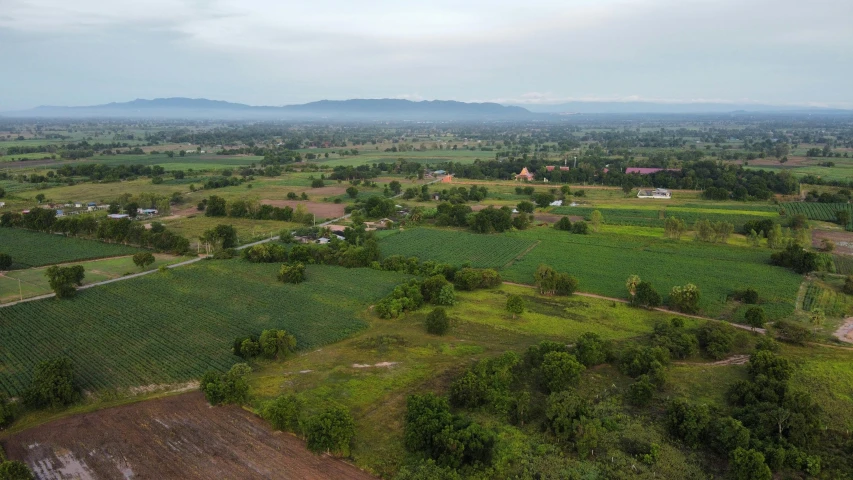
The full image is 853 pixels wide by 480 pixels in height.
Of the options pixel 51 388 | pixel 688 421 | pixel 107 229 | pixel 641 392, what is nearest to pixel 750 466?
pixel 688 421

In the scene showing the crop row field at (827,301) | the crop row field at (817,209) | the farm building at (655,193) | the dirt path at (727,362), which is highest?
the farm building at (655,193)

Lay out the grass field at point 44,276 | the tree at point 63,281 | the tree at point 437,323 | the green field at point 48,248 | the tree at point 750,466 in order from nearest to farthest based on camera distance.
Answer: the tree at point 750,466
the tree at point 437,323
the tree at point 63,281
the grass field at point 44,276
the green field at point 48,248

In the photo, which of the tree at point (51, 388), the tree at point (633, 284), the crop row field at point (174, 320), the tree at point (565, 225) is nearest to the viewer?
the tree at point (51, 388)

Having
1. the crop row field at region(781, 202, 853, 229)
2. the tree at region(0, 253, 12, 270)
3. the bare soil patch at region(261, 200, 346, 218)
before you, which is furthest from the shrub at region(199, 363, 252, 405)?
the crop row field at region(781, 202, 853, 229)

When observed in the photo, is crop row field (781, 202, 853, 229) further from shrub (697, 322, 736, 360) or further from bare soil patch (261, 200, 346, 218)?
bare soil patch (261, 200, 346, 218)

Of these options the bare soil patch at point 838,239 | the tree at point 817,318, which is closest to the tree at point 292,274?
the tree at point 817,318

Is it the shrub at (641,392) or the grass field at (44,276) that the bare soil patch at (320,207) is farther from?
the shrub at (641,392)

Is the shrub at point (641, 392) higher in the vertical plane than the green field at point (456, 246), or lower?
lower
